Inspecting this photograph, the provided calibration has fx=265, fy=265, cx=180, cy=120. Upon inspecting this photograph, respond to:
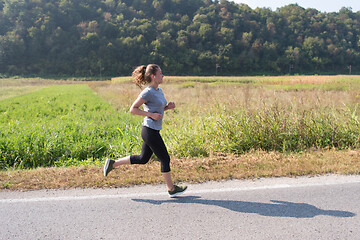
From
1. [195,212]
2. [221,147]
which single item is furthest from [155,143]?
[221,147]

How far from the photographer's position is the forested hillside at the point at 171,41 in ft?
285

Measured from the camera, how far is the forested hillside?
86750 millimetres

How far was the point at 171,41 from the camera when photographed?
89.5 m

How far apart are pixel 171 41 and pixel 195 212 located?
90587 mm

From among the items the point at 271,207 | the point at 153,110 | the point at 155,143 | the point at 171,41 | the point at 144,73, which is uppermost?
the point at 171,41

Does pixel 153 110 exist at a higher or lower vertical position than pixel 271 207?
higher

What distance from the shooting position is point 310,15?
89812 mm

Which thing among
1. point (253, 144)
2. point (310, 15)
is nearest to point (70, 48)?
point (310, 15)

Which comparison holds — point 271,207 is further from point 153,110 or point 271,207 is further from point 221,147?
point 221,147

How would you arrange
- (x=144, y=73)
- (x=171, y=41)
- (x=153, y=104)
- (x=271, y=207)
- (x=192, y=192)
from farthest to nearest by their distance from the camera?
1. (x=171, y=41)
2. (x=192, y=192)
3. (x=144, y=73)
4. (x=153, y=104)
5. (x=271, y=207)

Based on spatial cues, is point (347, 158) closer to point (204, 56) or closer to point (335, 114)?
point (335, 114)

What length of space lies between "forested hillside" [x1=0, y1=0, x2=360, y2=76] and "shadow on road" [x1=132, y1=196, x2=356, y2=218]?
85805mm

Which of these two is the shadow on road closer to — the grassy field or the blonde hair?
the grassy field

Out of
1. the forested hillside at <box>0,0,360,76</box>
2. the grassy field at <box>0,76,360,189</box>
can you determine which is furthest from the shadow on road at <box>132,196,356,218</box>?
the forested hillside at <box>0,0,360,76</box>
